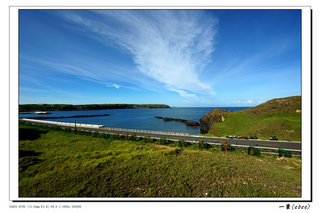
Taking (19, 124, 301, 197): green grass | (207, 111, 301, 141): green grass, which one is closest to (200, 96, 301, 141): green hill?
(207, 111, 301, 141): green grass

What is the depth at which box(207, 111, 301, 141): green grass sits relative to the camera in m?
19.5

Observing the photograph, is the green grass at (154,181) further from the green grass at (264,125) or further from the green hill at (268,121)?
the green hill at (268,121)

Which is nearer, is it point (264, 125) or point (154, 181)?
point (154, 181)

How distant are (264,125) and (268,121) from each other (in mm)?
2124

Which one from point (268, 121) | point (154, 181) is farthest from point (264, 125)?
point (154, 181)

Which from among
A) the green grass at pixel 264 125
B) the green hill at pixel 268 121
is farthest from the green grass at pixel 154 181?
the green hill at pixel 268 121

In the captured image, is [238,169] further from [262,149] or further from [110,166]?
[110,166]

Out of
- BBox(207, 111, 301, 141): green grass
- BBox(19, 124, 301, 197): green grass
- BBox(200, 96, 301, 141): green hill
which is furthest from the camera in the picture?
BBox(200, 96, 301, 141): green hill

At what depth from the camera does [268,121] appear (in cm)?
2408

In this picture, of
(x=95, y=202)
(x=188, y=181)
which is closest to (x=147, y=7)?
(x=95, y=202)

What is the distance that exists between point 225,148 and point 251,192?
29.0ft

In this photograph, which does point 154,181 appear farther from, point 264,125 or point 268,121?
point 268,121

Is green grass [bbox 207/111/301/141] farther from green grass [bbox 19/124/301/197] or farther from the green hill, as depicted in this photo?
green grass [bbox 19/124/301/197]
